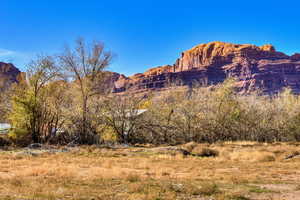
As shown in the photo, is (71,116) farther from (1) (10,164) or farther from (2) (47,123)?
(1) (10,164)

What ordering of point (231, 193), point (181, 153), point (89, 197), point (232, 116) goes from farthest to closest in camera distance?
point (232, 116) < point (181, 153) < point (231, 193) < point (89, 197)

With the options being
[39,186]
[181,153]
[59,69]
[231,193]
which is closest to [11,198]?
[39,186]

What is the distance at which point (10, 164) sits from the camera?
13969 millimetres

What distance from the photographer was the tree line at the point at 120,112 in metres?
26.6

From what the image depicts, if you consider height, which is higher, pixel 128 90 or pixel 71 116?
pixel 128 90

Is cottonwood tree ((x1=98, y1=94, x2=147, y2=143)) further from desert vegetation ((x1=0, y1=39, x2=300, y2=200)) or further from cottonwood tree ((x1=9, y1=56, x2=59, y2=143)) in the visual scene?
cottonwood tree ((x1=9, y1=56, x2=59, y2=143))

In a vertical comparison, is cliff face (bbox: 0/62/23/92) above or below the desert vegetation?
above

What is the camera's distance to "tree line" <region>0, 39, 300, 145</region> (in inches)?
1049

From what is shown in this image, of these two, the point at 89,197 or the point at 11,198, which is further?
the point at 89,197

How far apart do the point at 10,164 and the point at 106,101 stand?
49.9 ft

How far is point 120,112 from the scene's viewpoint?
94.6 ft

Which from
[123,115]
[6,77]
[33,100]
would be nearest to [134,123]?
[123,115]

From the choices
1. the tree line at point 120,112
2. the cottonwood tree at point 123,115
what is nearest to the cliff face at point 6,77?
the tree line at point 120,112

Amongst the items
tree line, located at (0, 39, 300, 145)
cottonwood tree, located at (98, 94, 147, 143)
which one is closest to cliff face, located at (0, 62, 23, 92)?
tree line, located at (0, 39, 300, 145)
